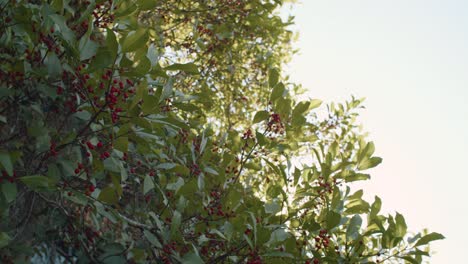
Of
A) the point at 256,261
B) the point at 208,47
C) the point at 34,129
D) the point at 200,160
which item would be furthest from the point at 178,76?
the point at 256,261

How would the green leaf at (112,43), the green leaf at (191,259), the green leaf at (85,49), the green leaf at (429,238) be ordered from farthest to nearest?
the green leaf at (429,238), the green leaf at (191,259), the green leaf at (85,49), the green leaf at (112,43)

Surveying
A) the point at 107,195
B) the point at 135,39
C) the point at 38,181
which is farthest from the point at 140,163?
the point at 135,39

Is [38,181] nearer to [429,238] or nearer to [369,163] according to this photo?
[369,163]

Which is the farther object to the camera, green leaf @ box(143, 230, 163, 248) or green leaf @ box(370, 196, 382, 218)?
green leaf @ box(370, 196, 382, 218)

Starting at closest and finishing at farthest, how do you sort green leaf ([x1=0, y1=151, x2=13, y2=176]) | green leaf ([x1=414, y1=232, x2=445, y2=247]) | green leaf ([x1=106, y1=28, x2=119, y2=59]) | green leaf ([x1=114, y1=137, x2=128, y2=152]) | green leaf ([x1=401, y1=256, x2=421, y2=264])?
green leaf ([x1=106, y1=28, x2=119, y2=59])
green leaf ([x1=0, y1=151, x2=13, y2=176])
green leaf ([x1=114, y1=137, x2=128, y2=152])
green leaf ([x1=414, y1=232, x2=445, y2=247])
green leaf ([x1=401, y1=256, x2=421, y2=264])

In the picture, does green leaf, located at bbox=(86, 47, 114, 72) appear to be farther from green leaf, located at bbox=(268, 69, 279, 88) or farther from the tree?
green leaf, located at bbox=(268, 69, 279, 88)

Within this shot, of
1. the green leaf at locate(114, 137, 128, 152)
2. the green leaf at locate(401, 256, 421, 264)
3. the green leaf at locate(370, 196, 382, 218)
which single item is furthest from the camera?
the green leaf at locate(370, 196, 382, 218)

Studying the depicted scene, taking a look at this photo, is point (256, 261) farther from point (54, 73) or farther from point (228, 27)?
point (228, 27)

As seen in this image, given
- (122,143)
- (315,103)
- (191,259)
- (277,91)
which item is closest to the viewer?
(122,143)

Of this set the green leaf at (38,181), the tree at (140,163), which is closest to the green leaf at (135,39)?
the tree at (140,163)

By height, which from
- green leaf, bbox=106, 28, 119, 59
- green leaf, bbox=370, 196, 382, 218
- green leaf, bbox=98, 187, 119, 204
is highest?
green leaf, bbox=106, 28, 119, 59

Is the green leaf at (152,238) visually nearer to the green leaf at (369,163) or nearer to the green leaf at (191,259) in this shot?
the green leaf at (191,259)

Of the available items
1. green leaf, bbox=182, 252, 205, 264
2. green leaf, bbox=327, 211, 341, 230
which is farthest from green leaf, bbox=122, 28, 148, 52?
green leaf, bbox=327, 211, 341, 230

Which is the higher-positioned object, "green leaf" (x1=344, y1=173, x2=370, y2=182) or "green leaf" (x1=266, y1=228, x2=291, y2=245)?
"green leaf" (x1=344, y1=173, x2=370, y2=182)
